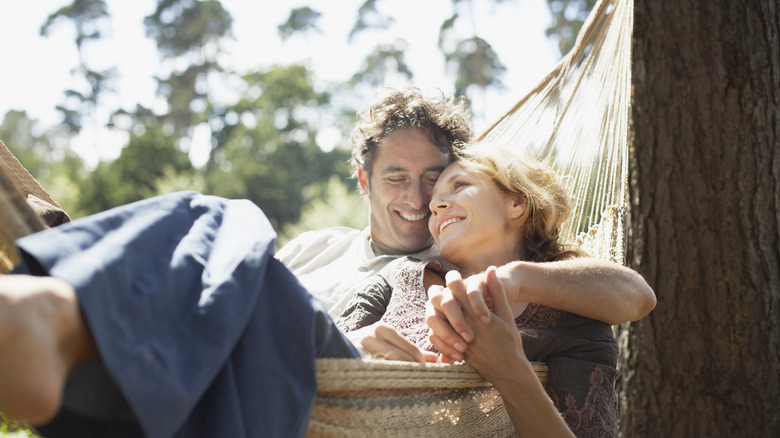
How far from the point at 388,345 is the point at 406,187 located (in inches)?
38.1

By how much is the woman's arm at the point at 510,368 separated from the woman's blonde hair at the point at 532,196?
513mm

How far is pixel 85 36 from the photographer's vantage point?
99.8 feet

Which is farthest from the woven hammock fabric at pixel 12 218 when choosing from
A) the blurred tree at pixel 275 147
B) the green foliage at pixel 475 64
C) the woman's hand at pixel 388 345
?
the green foliage at pixel 475 64

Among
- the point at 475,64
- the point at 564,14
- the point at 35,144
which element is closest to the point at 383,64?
the point at 475,64

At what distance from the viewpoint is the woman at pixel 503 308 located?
1.17 metres

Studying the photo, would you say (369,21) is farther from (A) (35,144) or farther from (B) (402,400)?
(B) (402,400)

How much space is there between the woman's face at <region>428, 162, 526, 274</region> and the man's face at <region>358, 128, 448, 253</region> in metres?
0.34

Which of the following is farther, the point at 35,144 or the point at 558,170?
the point at 35,144

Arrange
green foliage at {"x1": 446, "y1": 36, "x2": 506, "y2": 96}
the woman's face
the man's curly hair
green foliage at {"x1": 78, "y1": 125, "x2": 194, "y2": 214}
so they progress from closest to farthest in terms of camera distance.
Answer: the woman's face → the man's curly hair → green foliage at {"x1": 78, "y1": 125, "x2": 194, "y2": 214} → green foliage at {"x1": 446, "y1": 36, "x2": 506, "y2": 96}

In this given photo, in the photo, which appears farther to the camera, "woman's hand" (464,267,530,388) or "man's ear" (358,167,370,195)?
"man's ear" (358,167,370,195)

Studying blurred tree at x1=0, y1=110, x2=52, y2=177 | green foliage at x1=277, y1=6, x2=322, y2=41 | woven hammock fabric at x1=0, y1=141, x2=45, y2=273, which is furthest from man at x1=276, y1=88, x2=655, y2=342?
blurred tree at x1=0, y1=110, x2=52, y2=177

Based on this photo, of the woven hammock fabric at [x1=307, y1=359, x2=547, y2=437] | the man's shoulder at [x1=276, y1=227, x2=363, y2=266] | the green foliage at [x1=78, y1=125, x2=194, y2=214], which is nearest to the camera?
the woven hammock fabric at [x1=307, y1=359, x2=547, y2=437]

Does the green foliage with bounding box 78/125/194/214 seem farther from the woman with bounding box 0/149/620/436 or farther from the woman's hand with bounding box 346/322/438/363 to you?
the woman with bounding box 0/149/620/436

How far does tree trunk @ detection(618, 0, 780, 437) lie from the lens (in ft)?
6.40
